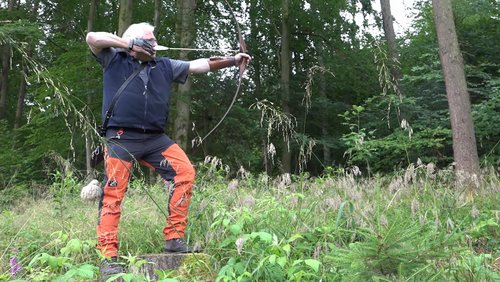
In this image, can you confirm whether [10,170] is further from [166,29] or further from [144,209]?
[144,209]

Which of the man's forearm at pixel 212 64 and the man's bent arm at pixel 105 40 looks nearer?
the man's bent arm at pixel 105 40

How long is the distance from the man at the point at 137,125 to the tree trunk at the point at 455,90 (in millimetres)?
7250

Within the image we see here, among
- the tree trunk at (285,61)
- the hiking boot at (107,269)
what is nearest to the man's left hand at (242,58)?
the hiking boot at (107,269)

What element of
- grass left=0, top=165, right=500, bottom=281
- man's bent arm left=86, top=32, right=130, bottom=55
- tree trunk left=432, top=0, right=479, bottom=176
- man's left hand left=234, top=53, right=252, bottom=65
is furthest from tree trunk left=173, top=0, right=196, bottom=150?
man's bent arm left=86, top=32, right=130, bottom=55

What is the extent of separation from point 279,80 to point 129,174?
1501 cm

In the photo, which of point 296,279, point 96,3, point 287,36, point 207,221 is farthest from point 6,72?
point 296,279

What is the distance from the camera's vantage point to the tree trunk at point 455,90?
9.65 meters

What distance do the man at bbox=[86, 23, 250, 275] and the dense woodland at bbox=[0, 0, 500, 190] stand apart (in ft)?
17.7

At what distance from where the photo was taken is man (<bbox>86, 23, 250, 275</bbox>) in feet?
11.6

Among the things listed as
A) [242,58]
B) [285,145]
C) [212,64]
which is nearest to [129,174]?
[212,64]

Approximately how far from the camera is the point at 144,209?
510 centimetres

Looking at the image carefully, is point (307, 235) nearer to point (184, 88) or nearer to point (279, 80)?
point (184, 88)

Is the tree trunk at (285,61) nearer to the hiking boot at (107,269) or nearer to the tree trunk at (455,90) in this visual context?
the tree trunk at (455,90)

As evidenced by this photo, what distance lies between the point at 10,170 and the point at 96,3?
620cm
